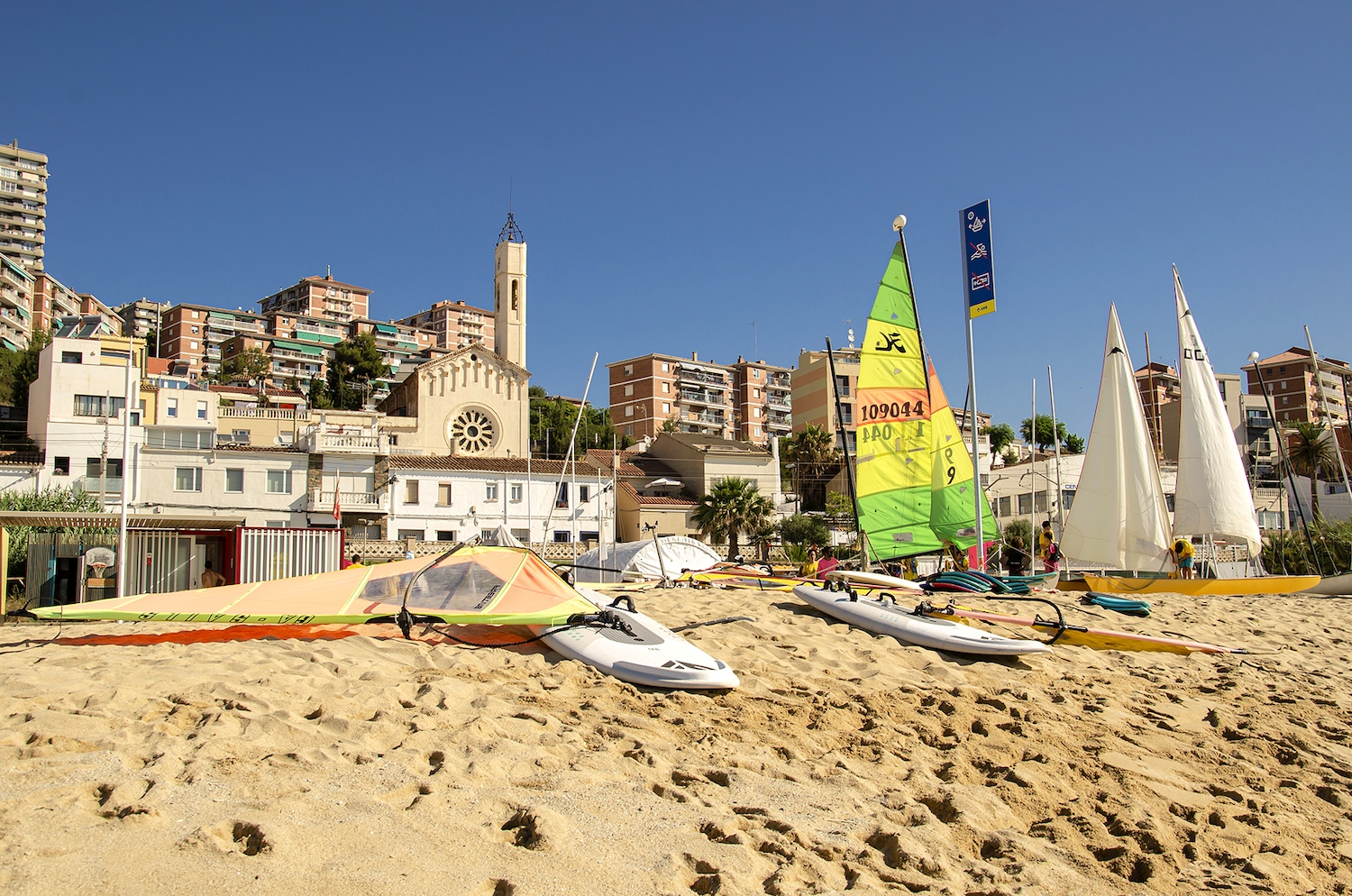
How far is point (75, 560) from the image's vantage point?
15.8 m

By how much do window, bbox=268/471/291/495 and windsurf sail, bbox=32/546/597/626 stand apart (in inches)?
1231

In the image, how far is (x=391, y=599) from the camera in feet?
28.9

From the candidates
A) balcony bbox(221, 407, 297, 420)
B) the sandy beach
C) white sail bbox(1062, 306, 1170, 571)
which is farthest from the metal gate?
balcony bbox(221, 407, 297, 420)

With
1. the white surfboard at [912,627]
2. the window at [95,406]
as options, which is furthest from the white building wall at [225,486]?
the white surfboard at [912,627]

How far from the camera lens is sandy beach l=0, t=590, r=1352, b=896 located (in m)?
3.81

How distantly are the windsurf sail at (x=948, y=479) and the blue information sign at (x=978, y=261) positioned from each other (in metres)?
3.00

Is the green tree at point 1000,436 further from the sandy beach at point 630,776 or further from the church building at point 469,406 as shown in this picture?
the sandy beach at point 630,776

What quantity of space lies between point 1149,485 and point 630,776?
17.9 m

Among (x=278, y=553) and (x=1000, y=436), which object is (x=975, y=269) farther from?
(x=1000, y=436)

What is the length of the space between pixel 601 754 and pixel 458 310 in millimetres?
126372

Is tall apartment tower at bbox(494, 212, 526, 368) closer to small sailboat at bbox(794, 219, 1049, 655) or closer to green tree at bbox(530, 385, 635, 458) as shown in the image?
green tree at bbox(530, 385, 635, 458)

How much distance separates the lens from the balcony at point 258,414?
53188 mm

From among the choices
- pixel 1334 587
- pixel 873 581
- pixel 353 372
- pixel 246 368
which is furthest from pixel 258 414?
pixel 1334 587

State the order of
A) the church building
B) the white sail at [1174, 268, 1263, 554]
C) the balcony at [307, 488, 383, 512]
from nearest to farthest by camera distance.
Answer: the white sail at [1174, 268, 1263, 554] → the balcony at [307, 488, 383, 512] → the church building
